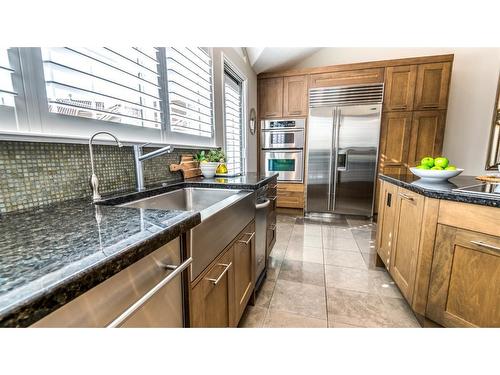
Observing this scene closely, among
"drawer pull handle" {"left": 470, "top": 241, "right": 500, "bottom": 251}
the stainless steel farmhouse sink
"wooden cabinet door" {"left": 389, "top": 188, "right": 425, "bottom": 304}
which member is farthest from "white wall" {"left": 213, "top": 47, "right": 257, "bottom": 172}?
"drawer pull handle" {"left": 470, "top": 241, "right": 500, "bottom": 251}

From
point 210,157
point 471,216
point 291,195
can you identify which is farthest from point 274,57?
point 471,216

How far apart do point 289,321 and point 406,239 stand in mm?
965

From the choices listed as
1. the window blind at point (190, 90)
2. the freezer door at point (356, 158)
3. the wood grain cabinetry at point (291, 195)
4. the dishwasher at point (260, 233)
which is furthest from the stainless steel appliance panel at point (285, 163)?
the dishwasher at point (260, 233)

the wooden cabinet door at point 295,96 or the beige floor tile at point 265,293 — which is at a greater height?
the wooden cabinet door at point 295,96

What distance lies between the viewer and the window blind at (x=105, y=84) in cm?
91

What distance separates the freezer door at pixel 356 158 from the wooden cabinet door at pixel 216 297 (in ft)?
9.50

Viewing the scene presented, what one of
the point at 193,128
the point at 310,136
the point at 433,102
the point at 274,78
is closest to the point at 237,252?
the point at 193,128

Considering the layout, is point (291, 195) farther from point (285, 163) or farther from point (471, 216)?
point (471, 216)

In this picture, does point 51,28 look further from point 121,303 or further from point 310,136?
point 310,136

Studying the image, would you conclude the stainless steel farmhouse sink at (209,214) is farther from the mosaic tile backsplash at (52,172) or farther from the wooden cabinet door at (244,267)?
the mosaic tile backsplash at (52,172)

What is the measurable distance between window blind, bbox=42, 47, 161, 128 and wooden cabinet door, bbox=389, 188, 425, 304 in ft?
5.89

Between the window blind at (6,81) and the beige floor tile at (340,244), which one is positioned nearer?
the window blind at (6,81)

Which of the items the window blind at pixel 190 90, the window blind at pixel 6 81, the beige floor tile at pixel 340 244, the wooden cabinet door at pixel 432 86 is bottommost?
the beige floor tile at pixel 340 244

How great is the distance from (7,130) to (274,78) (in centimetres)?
362
